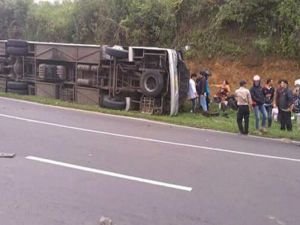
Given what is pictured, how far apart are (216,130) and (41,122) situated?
5023mm

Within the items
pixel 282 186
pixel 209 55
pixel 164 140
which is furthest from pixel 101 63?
pixel 282 186

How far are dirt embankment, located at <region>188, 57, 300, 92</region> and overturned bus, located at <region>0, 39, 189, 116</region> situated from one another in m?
3.26

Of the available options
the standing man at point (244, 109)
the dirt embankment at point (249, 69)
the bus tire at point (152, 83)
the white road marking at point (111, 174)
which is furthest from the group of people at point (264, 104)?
the white road marking at point (111, 174)

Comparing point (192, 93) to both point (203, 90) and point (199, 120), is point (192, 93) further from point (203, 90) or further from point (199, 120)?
point (199, 120)

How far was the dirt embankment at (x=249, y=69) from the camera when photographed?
772 inches

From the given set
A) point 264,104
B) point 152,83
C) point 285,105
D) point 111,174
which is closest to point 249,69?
point 152,83

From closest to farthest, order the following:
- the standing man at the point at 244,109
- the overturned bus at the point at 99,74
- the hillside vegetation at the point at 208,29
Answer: the standing man at the point at 244,109, the overturned bus at the point at 99,74, the hillside vegetation at the point at 208,29

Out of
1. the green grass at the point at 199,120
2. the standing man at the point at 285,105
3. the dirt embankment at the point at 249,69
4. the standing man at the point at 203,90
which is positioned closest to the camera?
the green grass at the point at 199,120

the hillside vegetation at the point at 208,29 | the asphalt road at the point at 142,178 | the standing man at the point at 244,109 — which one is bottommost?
the asphalt road at the point at 142,178

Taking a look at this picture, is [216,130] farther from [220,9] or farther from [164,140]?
[220,9]

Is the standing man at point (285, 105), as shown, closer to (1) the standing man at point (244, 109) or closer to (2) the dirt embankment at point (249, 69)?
(1) the standing man at point (244, 109)

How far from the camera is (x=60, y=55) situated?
65.3ft

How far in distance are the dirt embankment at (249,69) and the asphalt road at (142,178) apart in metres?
7.27

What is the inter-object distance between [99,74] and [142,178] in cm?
1130
